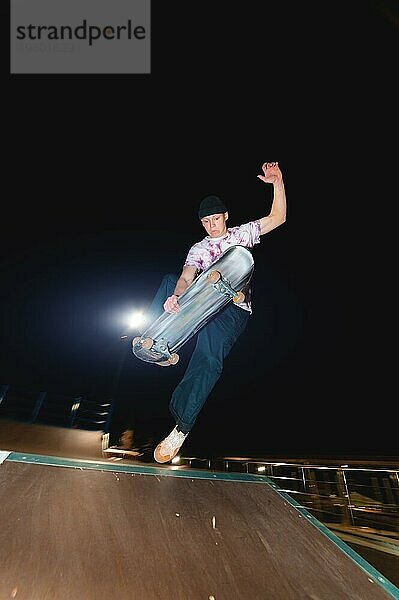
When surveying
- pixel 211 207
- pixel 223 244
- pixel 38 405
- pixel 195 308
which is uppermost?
pixel 211 207

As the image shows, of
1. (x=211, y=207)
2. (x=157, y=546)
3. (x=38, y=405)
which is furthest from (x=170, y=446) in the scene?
(x=38, y=405)

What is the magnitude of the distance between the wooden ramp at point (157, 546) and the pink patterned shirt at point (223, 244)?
175 centimetres

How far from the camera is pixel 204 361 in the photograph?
2.59 m

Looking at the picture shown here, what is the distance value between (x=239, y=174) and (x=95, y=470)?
9.26 feet

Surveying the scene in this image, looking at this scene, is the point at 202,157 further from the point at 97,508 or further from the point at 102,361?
the point at 97,508

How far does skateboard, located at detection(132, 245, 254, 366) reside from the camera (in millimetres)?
2482

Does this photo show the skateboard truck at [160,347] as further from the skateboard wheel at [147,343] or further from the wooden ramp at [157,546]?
the wooden ramp at [157,546]

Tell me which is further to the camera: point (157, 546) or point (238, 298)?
point (238, 298)

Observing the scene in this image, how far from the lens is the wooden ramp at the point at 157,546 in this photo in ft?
1.93

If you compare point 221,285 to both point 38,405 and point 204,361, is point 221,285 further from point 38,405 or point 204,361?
point 38,405

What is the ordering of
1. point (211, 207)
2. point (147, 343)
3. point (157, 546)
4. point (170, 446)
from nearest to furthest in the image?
1. point (157, 546)
2. point (170, 446)
3. point (147, 343)
4. point (211, 207)

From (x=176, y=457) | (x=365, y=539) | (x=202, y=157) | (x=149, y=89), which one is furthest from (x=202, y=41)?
(x=365, y=539)

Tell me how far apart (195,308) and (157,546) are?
5.90 feet

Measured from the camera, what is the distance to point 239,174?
331 centimetres
